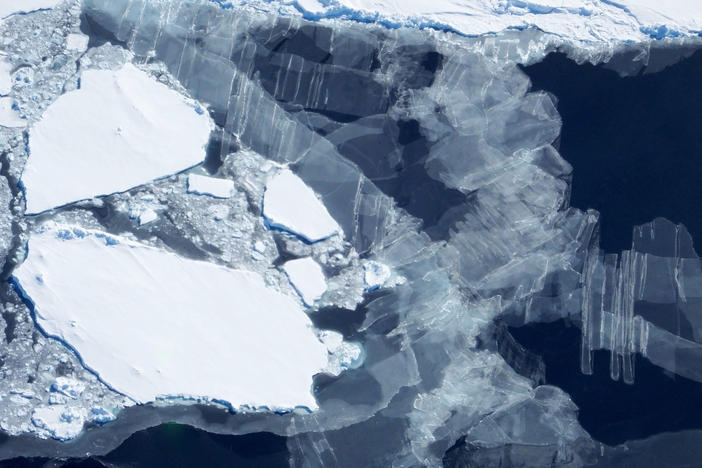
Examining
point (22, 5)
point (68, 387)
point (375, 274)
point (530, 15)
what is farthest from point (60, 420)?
point (530, 15)

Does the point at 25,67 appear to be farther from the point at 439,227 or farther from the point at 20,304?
the point at 439,227

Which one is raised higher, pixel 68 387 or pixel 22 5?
pixel 22 5

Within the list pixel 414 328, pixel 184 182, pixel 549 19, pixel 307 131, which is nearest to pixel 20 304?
pixel 184 182

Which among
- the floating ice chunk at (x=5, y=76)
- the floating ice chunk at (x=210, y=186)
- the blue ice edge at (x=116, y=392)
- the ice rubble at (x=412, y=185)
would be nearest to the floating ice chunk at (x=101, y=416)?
the blue ice edge at (x=116, y=392)

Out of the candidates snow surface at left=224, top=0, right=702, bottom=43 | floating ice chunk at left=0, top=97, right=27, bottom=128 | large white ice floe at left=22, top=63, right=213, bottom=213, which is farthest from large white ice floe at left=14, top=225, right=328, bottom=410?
snow surface at left=224, top=0, right=702, bottom=43

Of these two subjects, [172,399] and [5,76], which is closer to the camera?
[172,399]

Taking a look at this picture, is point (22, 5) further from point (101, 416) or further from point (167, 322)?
point (101, 416)
